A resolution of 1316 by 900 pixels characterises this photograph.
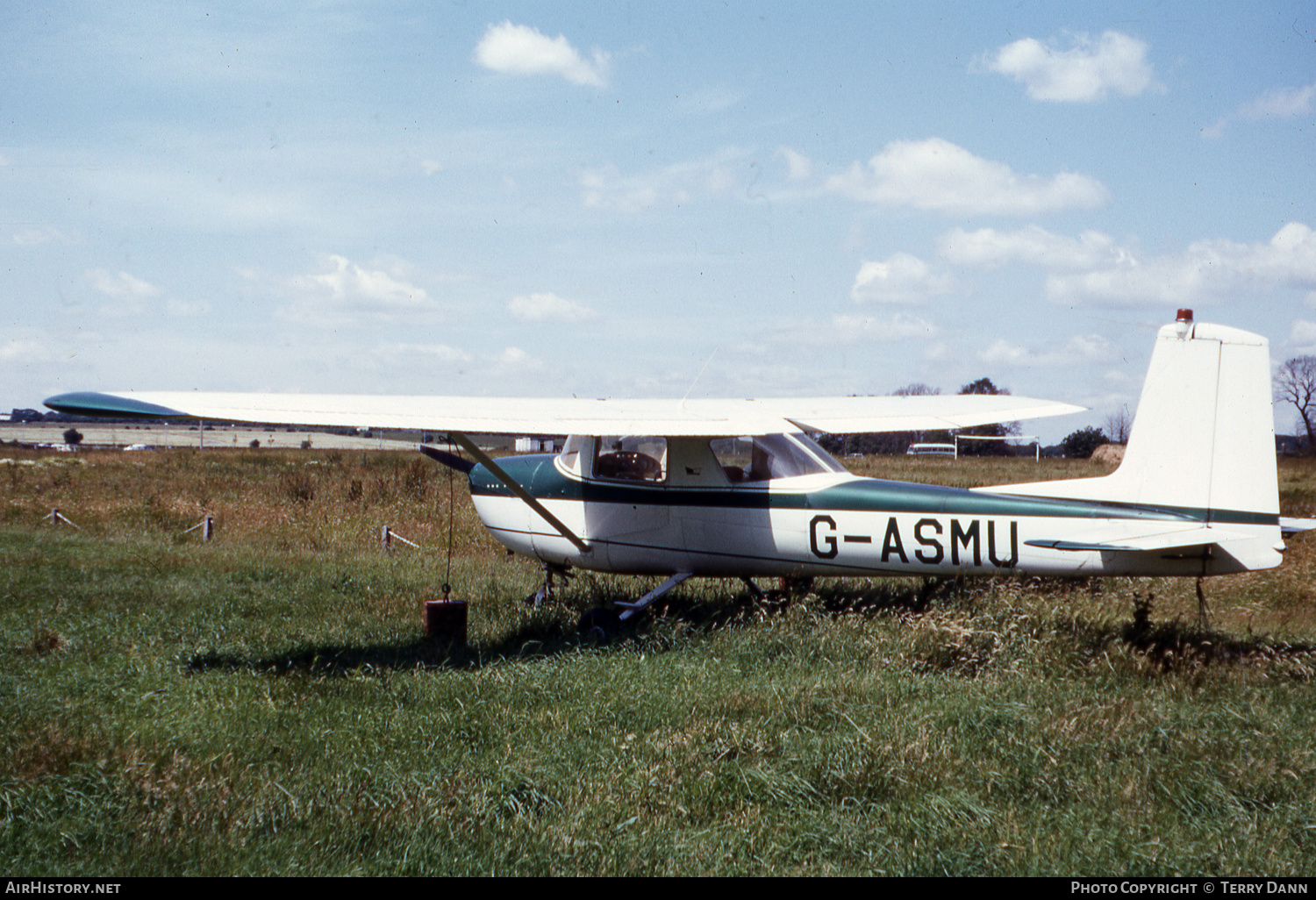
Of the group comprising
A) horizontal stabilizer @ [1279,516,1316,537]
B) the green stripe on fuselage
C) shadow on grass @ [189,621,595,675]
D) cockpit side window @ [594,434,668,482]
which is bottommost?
shadow on grass @ [189,621,595,675]

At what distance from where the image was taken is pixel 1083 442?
157 feet

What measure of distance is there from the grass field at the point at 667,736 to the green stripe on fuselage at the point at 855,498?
2.79 feet

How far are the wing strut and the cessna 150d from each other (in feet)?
0.07

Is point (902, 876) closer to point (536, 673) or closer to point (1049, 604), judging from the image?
point (536, 673)

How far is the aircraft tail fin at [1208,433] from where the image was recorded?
647 centimetres

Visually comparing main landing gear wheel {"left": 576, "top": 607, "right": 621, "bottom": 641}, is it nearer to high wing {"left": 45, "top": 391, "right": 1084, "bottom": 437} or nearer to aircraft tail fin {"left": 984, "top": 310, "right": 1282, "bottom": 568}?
high wing {"left": 45, "top": 391, "right": 1084, "bottom": 437}

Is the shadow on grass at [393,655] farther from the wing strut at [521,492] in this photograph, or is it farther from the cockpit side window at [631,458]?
the cockpit side window at [631,458]

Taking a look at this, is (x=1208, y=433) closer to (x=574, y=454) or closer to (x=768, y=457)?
(x=768, y=457)

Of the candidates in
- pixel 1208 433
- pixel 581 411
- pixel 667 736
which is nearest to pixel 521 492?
pixel 581 411

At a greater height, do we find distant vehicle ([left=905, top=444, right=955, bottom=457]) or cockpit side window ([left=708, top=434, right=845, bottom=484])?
distant vehicle ([left=905, top=444, right=955, bottom=457])

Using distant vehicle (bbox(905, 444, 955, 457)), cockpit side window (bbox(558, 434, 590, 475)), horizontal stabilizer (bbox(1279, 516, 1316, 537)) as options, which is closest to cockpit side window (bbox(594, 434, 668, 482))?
cockpit side window (bbox(558, 434, 590, 475))

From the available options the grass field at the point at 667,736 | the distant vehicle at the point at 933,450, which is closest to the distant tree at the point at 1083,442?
the distant vehicle at the point at 933,450

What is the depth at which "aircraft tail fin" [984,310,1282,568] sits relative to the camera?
6469 millimetres

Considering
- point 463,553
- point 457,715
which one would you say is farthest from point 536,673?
point 463,553
